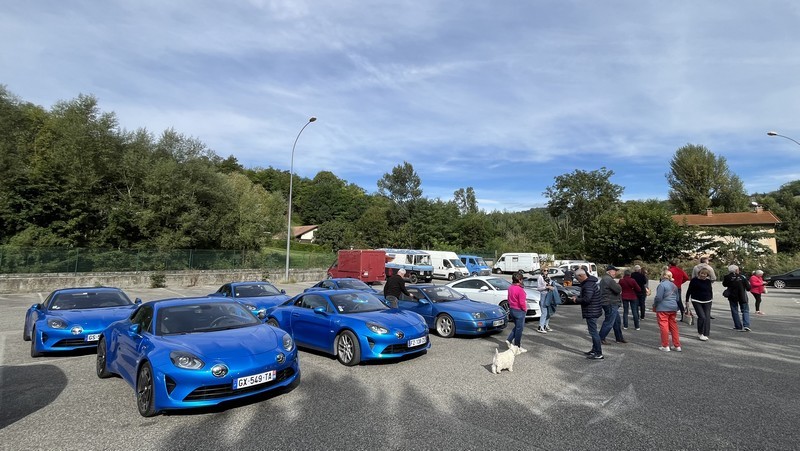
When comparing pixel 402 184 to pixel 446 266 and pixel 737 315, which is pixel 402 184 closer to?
pixel 446 266

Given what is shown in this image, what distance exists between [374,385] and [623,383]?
3.59 m

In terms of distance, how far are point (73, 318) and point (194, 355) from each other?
4.62 metres

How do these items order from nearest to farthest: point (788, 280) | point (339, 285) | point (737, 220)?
point (339, 285) < point (788, 280) < point (737, 220)

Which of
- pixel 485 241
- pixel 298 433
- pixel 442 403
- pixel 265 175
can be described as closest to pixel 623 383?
pixel 442 403

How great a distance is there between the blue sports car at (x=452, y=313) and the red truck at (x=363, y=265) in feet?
53.8

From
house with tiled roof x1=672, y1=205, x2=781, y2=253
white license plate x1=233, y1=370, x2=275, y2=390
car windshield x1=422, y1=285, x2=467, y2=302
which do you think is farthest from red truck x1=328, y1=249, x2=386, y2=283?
house with tiled roof x1=672, y1=205, x2=781, y2=253

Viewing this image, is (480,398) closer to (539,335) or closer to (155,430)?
(155,430)

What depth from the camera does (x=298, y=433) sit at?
426 centimetres

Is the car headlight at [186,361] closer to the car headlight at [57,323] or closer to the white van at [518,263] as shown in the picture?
the car headlight at [57,323]

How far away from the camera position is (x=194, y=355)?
4.75 metres

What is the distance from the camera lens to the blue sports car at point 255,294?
1127cm

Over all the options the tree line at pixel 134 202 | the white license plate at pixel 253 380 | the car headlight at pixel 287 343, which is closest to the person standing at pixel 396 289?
the car headlight at pixel 287 343

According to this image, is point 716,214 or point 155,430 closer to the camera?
point 155,430

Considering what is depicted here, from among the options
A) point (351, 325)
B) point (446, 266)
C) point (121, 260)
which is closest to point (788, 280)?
point (446, 266)
